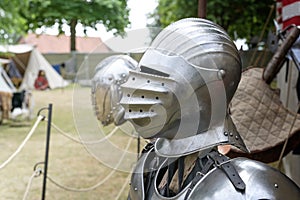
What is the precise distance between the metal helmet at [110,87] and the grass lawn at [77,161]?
0.47ft

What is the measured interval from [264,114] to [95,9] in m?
2.20

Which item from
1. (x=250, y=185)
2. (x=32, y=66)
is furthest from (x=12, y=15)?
(x=32, y=66)

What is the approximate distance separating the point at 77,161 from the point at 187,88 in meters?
3.52

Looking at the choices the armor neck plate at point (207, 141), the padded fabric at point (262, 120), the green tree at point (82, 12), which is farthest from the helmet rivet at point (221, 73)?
the green tree at point (82, 12)

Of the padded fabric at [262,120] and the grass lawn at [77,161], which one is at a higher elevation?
the padded fabric at [262,120]

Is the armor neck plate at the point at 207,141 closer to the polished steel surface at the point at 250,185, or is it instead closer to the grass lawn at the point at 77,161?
the polished steel surface at the point at 250,185

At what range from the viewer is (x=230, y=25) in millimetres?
6301

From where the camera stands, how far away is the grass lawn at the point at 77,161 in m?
2.42

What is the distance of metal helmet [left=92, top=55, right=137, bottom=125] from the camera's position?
2.13 meters

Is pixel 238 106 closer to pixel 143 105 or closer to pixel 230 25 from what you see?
pixel 143 105

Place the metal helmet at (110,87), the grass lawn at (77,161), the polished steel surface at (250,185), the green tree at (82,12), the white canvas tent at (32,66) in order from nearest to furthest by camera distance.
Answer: the polished steel surface at (250,185) < the metal helmet at (110,87) < the grass lawn at (77,161) < the green tree at (82,12) < the white canvas tent at (32,66)

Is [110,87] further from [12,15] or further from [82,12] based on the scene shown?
[12,15]

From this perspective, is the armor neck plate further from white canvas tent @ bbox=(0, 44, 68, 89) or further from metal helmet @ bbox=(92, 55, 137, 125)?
white canvas tent @ bbox=(0, 44, 68, 89)

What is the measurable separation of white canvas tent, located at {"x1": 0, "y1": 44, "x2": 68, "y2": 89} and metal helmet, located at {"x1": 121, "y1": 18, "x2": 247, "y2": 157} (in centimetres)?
1087
